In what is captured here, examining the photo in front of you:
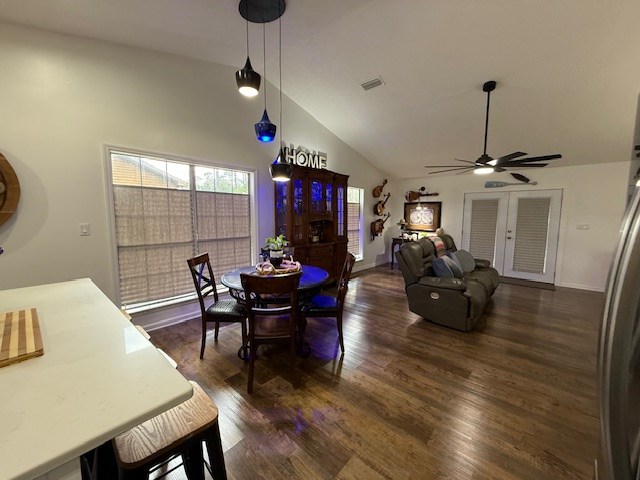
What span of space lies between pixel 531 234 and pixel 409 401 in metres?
5.21

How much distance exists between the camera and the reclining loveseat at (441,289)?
3.03 metres

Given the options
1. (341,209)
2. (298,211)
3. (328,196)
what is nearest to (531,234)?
(341,209)

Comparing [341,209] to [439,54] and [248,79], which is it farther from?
[248,79]

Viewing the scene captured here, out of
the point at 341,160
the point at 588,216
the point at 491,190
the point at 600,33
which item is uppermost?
the point at 600,33

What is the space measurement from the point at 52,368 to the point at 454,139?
5.51m

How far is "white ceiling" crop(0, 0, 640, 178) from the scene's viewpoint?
2346 millimetres

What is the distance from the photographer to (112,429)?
60 centimetres

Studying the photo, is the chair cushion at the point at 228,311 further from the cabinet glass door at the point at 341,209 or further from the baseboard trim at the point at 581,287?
the baseboard trim at the point at 581,287

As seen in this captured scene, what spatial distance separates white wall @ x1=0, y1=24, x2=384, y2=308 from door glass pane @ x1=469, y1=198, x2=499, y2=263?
18.8 ft

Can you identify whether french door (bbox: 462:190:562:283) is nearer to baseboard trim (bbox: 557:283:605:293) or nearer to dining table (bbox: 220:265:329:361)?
baseboard trim (bbox: 557:283:605:293)

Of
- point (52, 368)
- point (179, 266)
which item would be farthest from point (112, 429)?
point (179, 266)

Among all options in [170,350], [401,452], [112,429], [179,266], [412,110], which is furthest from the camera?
[412,110]

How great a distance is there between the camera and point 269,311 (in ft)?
6.82

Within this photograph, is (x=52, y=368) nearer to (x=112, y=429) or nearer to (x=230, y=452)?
(x=112, y=429)
